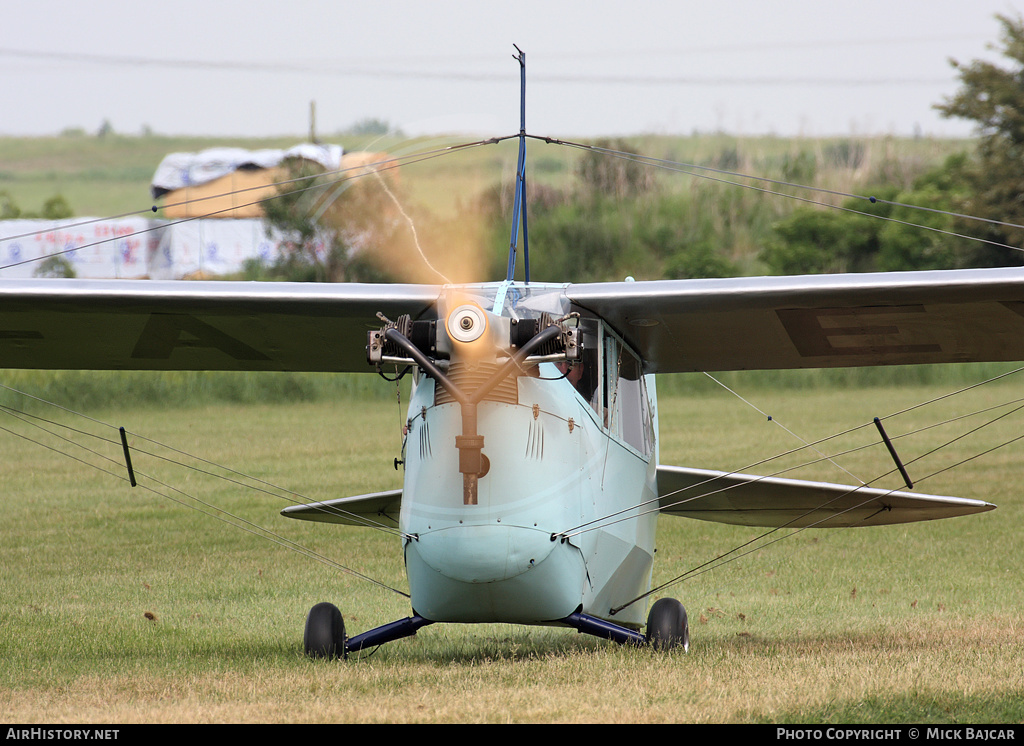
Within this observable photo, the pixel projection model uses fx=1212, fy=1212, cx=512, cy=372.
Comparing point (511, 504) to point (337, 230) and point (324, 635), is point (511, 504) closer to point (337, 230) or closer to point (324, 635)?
point (324, 635)

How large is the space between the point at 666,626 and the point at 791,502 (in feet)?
9.69

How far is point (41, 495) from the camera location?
1962cm

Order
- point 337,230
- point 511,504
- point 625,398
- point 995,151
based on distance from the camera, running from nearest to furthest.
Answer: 1. point 511,504
2. point 625,398
3. point 337,230
4. point 995,151

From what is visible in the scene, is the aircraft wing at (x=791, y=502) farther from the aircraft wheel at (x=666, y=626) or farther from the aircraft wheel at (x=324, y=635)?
the aircraft wheel at (x=324, y=635)

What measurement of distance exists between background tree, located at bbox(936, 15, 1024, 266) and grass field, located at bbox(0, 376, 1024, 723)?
10.9m

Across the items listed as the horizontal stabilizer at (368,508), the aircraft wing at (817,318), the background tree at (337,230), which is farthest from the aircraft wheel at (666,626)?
the background tree at (337,230)

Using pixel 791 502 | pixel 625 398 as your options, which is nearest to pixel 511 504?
pixel 625 398

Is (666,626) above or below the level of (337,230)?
below

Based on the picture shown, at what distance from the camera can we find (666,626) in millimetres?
7590

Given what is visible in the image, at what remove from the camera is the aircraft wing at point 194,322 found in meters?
8.12

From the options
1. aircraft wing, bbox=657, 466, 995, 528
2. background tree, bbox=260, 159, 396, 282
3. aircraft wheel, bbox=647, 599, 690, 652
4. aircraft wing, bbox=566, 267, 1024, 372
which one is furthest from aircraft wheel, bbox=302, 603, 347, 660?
background tree, bbox=260, 159, 396, 282

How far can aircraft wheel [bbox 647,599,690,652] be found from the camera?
7555mm

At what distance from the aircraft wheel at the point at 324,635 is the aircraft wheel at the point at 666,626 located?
2.00m

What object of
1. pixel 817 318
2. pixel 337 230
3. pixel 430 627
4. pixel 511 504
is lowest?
pixel 430 627
